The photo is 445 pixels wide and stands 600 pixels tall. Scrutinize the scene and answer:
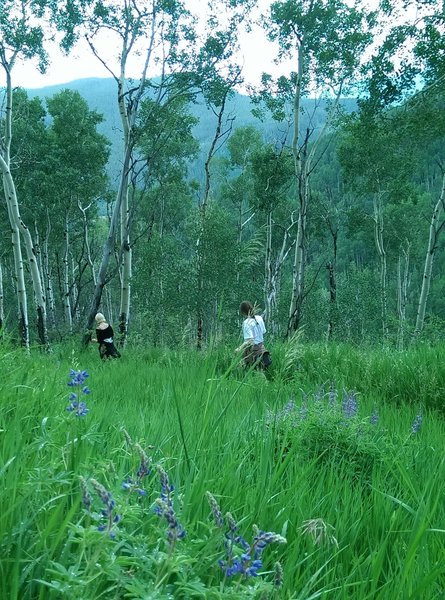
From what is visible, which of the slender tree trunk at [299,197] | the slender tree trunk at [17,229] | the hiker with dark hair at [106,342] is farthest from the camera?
A: the slender tree trunk at [299,197]

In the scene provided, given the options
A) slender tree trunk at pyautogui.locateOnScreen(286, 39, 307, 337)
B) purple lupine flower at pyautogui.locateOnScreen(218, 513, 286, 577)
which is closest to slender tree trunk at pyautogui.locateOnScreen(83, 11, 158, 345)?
slender tree trunk at pyautogui.locateOnScreen(286, 39, 307, 337)

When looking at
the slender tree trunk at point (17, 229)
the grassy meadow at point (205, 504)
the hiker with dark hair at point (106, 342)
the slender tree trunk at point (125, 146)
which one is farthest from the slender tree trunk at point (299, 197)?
the grassy meadow at point (205, 504)

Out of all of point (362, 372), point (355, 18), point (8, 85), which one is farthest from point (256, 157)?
point (362, 372)

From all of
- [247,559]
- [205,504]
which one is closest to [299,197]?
[205,504]

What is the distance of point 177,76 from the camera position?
1775 cm

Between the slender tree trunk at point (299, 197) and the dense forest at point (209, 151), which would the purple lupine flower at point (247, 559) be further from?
the slender tree trunk at point (299, 197)

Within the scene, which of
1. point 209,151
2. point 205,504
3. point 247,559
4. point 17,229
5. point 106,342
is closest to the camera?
point 247,559

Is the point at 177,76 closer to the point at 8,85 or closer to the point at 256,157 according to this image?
the point at 8,85

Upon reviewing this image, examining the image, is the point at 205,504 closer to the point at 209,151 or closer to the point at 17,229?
the point at 17,229

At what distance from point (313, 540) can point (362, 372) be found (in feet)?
20.0

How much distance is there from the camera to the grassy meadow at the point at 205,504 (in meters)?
1.06

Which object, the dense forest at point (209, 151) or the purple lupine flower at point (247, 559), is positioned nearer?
the purple lupine flower at point (247, 559)

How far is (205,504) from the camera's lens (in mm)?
1711

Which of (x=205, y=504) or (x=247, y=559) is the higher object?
(x=247, y=559)
